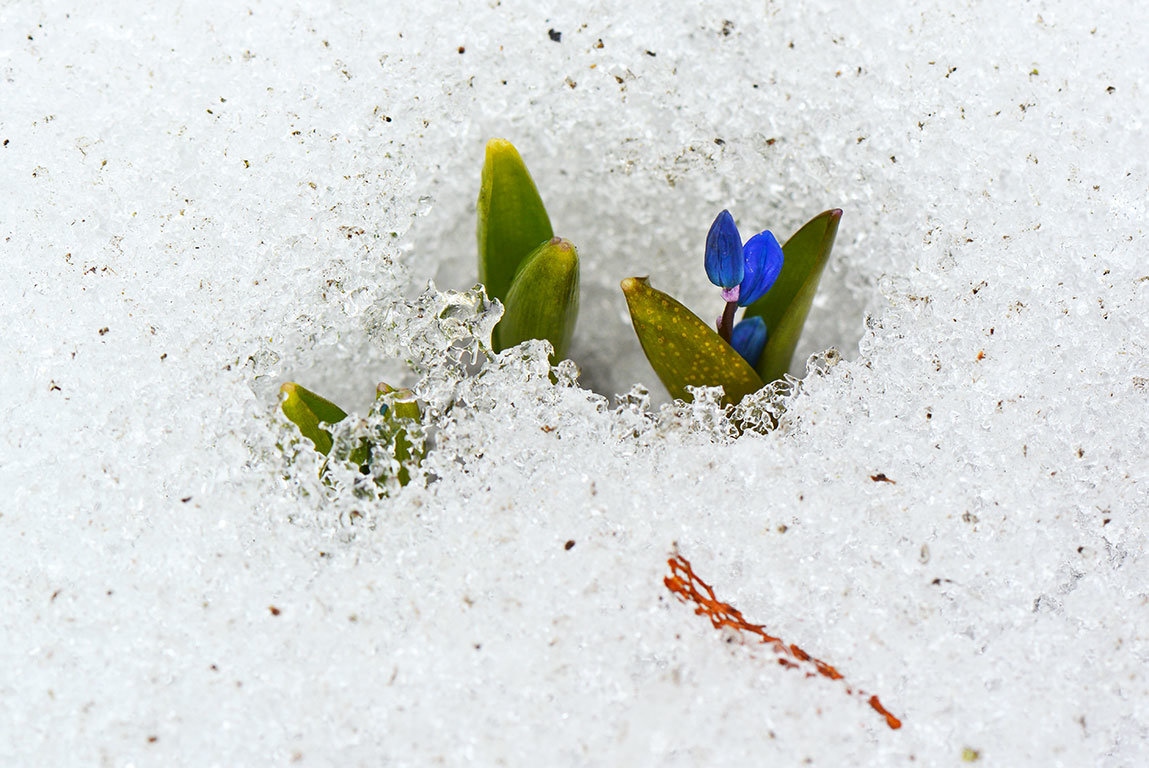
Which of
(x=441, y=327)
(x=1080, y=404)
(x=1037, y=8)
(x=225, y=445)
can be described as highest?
(x=1037, y=8)

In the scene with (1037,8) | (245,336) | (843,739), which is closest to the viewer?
(843,739)

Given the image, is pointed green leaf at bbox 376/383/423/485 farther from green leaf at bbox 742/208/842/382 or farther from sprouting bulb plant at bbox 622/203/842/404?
green leaf at bbox 742/208/842/382

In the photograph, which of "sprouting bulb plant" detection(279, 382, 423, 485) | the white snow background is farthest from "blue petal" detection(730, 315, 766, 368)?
"sprouting bulb plant" detection(279, 382, 423, 485)

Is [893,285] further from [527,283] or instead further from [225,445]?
[225,445]

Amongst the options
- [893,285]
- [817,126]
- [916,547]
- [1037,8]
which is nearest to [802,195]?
[817,126]

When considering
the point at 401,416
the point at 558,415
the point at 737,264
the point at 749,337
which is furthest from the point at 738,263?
the point at 401,416

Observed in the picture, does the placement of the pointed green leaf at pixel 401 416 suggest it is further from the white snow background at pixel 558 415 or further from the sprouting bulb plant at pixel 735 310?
the sprouting bulb plant at pixel 735 310

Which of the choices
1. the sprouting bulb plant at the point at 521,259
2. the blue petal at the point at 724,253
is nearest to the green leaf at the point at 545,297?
the sprouting bulb plant at the point at 521,259
